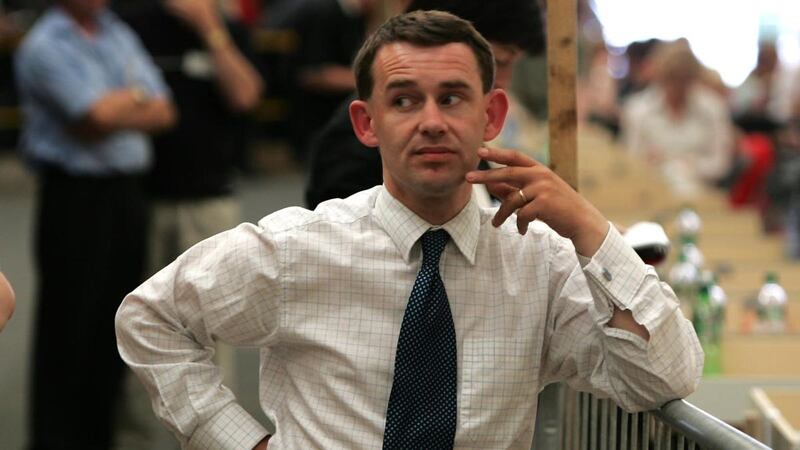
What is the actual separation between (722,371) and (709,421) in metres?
2.95

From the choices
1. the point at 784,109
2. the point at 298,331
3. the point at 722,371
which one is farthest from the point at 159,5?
the point at 784,109

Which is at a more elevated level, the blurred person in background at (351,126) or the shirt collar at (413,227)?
the blurred person in background at (351,126)

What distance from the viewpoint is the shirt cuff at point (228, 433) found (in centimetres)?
319

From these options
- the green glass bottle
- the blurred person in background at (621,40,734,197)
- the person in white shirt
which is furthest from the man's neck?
the blurred person in background at (621,40,734,197)

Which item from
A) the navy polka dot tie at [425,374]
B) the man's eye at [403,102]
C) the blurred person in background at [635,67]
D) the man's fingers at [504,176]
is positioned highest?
the blurred person in background at [635,67]

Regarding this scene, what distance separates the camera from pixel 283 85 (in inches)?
520

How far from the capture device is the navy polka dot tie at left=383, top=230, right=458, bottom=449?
2990 millimetres

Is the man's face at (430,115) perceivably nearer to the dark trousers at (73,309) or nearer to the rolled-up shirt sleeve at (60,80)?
the rolled-up shirt sleeve at (60,80)

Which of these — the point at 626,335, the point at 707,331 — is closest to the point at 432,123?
the point at 626,335

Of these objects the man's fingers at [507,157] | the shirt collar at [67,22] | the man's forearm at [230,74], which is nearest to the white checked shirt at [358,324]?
the man's fingers at [507,157]

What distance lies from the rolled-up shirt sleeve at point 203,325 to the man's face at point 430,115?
1.08 ft

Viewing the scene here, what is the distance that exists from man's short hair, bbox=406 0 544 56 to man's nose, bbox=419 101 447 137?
37.0 inches

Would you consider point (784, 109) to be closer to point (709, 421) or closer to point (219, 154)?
point (219, 154)

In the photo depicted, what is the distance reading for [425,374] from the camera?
9.86 feet
